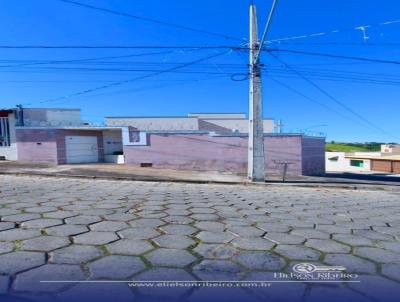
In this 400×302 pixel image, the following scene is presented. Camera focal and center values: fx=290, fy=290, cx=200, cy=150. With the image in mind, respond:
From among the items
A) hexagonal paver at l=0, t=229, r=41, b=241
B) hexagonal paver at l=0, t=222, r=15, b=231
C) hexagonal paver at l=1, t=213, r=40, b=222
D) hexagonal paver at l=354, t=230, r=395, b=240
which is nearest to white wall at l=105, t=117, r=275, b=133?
hexagonal paver at l=1, t=213, r=40, b=222

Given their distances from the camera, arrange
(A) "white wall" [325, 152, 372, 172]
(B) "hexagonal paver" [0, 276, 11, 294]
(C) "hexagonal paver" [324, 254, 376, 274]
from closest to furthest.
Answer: (B) "hexagonal paver" [0, 276, 11, 294]
(C) "hexagonal paver" [324, 254, 376, 274]
(A) "white wall" [325, 152, 372, 172]

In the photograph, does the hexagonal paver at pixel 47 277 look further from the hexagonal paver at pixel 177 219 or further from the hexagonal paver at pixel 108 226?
the hexagonal paver at pixel 177 219

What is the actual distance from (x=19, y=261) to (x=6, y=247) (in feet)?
1.63

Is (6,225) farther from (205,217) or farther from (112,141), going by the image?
(112,141)

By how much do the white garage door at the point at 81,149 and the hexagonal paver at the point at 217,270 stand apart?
705 inches

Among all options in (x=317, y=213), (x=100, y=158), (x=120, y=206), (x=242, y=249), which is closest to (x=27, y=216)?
(x=120, y=206)

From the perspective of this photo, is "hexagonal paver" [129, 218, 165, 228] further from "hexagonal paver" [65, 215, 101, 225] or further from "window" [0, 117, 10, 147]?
"window" [0, 117, 10, 147]

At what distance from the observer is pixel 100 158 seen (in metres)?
20.8

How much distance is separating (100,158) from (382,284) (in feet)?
66.2

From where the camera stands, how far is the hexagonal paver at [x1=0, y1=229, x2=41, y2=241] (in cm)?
347

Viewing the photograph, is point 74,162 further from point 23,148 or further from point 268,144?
point 268,144

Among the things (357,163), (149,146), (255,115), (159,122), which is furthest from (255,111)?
(357,163)

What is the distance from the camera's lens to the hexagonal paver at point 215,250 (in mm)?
3148

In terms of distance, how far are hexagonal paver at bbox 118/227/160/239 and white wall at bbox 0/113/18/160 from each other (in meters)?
18.3
